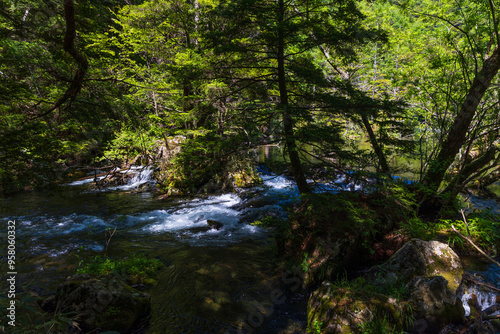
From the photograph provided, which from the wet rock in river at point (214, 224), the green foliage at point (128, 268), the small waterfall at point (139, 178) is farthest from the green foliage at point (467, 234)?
the small waterfall at point (139, 178)

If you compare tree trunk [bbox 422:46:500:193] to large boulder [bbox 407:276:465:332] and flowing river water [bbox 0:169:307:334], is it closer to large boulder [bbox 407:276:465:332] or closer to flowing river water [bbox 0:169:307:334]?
large boulder [bbox 407:276:465:332]

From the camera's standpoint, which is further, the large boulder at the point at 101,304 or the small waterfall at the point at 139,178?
the small waterfall at the point at 139,178

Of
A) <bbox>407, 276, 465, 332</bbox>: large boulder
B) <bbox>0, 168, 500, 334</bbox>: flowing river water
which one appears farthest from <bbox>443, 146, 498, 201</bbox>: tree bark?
<bbox>407, 276, 465, 332</bbox>: large boulder

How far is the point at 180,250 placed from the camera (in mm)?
7148

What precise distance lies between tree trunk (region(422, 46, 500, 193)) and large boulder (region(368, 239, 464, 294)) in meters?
2.62

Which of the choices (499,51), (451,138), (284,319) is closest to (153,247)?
(284,319)

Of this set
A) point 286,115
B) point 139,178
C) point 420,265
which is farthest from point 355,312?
point 139,178

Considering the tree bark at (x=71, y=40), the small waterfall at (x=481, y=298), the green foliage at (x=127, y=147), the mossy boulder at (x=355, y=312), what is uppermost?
the tree bark at (x=71, y=40)

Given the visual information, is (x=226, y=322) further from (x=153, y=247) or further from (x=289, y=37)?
(x=289, y=37)

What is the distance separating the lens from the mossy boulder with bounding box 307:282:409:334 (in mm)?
3500

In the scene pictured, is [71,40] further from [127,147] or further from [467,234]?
[127,147]

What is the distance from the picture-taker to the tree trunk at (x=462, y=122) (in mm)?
6422

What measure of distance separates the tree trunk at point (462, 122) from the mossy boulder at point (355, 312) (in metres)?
4.87

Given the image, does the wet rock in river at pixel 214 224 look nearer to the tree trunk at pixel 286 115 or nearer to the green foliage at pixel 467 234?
the tree trunk at pixel 286 115
